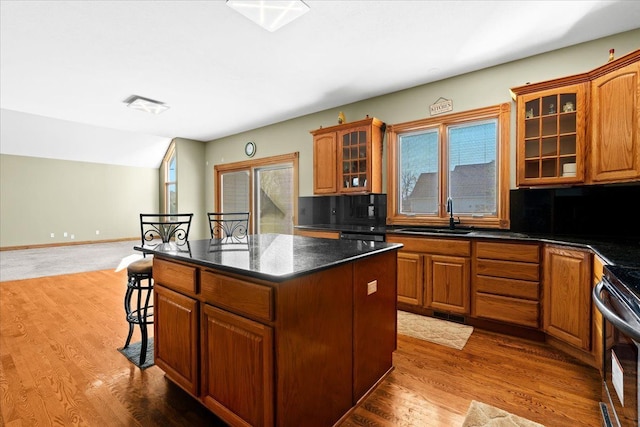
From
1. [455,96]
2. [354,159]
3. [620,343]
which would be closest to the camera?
[620,343]

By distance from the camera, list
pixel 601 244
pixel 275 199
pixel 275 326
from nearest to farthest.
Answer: pixel 275 326
pixel 601 244
pixel 275 199

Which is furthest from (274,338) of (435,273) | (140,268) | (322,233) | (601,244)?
(322,233)

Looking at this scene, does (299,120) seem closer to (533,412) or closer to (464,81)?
(464,81)

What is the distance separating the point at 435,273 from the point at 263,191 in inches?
157

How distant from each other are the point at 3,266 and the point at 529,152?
883 centimetres

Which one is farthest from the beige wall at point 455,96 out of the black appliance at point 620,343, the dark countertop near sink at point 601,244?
the black appliance at point 620,343

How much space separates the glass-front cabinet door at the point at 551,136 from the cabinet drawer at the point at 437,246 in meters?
0.83

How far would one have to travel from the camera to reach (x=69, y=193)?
336 inches

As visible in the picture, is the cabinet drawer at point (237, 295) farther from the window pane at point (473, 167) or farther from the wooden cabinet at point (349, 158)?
the window pane at point (473, 167)

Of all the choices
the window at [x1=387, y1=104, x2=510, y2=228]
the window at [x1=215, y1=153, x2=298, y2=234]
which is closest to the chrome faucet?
the window at [x1=387, y1=104, x2=510, y2=228]

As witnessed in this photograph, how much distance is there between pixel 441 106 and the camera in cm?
366

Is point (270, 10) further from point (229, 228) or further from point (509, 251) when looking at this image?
point (509, 251)

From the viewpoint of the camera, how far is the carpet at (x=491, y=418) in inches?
63.8

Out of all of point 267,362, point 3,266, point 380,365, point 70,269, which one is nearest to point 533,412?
point 380,365
